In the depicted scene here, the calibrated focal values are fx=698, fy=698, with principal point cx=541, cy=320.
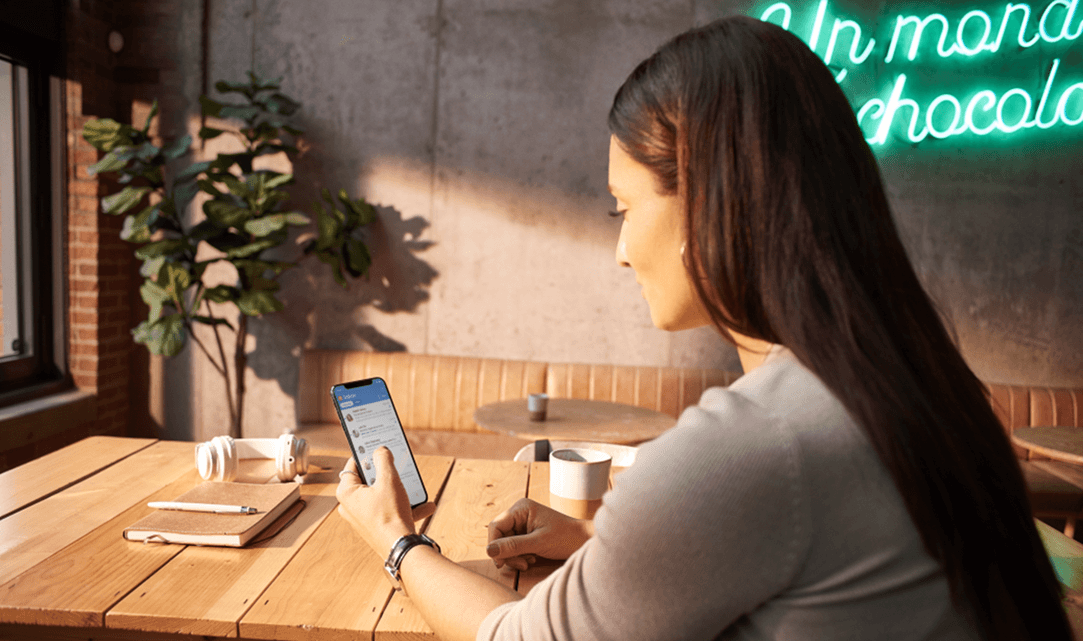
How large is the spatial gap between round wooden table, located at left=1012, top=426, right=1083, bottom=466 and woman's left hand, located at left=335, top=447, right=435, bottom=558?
8.78ft

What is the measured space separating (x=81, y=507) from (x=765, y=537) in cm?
116

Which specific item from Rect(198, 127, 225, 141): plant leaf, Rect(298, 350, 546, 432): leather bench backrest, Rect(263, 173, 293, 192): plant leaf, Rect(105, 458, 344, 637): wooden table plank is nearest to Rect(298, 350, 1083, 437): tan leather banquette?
Rect(298, 350, 546, 432): leather bench backrest

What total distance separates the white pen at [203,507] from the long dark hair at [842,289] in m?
0.84

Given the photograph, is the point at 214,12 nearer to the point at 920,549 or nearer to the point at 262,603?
the point at 262,603

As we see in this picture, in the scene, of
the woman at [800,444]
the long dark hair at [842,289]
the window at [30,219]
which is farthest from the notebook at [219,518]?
the window at [30,219]

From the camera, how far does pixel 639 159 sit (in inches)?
28.9

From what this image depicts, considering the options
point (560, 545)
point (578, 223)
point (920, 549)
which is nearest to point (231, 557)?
point (560, 545)

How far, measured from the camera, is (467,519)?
121 cm

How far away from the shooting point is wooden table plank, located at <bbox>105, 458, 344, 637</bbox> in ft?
2.77

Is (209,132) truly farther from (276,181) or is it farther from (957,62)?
(957,62)

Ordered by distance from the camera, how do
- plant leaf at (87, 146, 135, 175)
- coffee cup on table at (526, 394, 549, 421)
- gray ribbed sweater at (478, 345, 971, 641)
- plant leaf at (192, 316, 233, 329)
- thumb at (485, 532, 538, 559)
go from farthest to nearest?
plant leaf at (192, 316, 233, 329) → plant leaf at (87, 146, 135, 175) → coffee cup on table at (526, 394, 549, 421) → thumb at (485, 532, 538, 559) → gray ribbed sweater at (478, 345, 971, 641)

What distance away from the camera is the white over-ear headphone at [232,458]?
1.30m

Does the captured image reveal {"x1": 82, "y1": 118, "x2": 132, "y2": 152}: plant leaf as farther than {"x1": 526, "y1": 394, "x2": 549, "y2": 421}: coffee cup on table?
Yes

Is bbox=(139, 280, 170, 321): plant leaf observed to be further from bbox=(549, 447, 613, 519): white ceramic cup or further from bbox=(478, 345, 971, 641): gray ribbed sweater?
bbox=(478, 345, 971, 641): gray ribbed sweater
